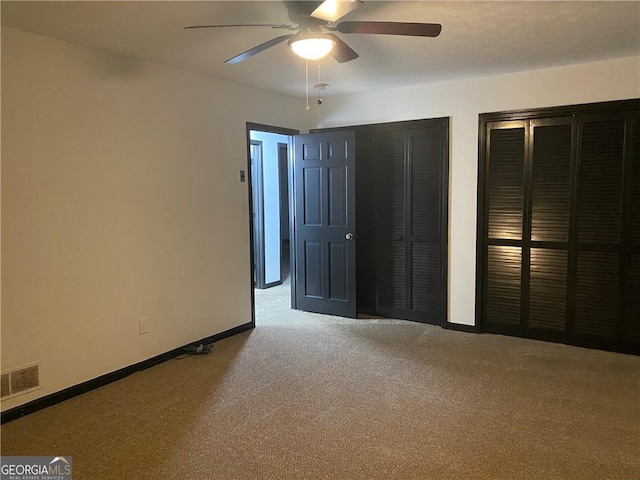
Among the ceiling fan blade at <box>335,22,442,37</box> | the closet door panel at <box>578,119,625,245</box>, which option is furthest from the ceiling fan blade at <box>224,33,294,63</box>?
the closet door panel at <box>578,119,625,245</box>

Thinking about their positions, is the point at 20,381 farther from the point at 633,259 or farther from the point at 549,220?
the point at 633,259

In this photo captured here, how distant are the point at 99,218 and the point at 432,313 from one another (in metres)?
3.14

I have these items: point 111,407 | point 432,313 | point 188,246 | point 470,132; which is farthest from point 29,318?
point 470,132

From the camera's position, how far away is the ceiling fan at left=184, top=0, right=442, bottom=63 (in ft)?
7.43

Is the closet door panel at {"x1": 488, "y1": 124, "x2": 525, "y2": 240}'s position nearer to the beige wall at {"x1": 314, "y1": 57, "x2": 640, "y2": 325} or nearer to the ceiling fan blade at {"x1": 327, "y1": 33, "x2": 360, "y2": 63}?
the beige wall at {"x1": 314, "y1": 57, "x2": 640, "y2": 325}

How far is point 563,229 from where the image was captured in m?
3.97

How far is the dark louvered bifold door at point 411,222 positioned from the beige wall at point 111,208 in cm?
144

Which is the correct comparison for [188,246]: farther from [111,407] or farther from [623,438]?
[623,438]

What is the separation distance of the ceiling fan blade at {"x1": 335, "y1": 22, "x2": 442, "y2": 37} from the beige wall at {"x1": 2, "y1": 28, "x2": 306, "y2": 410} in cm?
186

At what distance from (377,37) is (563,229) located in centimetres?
227

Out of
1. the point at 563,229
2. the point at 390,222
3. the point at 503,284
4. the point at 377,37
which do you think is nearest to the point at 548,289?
the point at 503,284

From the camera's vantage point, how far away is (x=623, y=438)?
8.39ft

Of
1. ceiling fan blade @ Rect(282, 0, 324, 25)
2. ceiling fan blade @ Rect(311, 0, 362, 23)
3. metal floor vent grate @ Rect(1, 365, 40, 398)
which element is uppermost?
ceiling fan blade @ Rect(282, 0, 324, 25)
